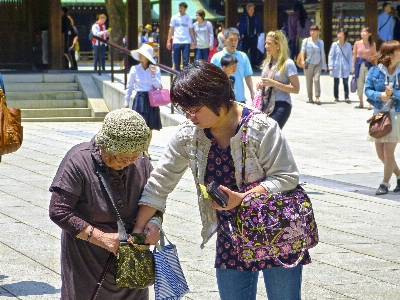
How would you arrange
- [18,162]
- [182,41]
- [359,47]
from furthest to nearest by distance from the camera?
[182,41] → [359,47] → [18,162]

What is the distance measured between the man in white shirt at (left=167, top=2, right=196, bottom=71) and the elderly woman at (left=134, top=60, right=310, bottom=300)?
17.0 meters

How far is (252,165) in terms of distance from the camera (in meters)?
3.61

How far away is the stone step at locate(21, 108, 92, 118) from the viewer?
741 inches

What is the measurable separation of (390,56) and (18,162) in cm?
503

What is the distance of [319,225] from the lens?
7.92m

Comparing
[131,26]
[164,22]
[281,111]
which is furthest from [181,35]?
[281,111]

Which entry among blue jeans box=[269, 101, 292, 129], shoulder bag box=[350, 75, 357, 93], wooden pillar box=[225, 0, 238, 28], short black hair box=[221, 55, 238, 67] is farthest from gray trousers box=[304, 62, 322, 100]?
blue jeans box=[269, 101, 292, 129]

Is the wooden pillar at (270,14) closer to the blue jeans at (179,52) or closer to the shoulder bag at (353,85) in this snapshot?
the blue jeans at (179,52)

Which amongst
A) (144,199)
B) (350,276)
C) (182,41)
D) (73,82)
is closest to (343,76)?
(182,41)

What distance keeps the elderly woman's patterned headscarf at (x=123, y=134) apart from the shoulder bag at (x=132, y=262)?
18cm

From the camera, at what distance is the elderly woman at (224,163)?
3.56 meters

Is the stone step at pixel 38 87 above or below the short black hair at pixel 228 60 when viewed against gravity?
below

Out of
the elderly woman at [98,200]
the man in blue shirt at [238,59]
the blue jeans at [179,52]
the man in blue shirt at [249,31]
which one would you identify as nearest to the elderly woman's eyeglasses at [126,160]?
the elderly woman at [98,200]

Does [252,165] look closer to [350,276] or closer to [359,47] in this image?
[350,276]
